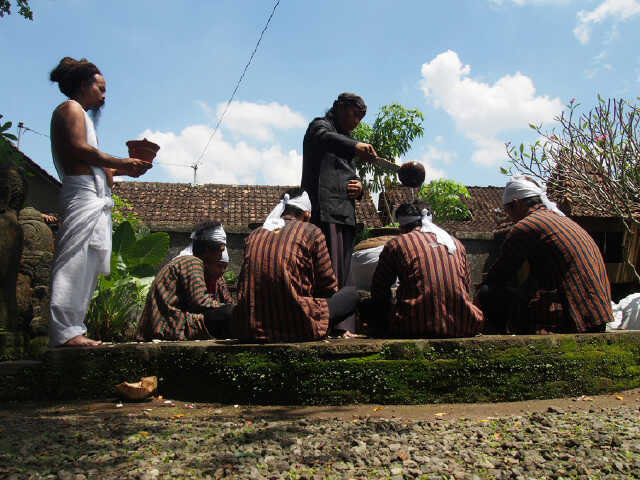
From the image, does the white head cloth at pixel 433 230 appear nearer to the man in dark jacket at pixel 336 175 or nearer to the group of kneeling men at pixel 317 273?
the group of kneeling men at pixel 317 273

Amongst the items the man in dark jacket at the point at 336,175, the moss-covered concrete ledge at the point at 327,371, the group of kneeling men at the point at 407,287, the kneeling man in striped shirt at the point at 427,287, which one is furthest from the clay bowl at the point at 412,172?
the moss-covered concrete ledge at the point at 327,371

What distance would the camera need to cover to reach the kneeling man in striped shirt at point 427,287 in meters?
3.41

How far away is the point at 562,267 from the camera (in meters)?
3.73

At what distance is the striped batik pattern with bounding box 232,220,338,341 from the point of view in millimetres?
3316

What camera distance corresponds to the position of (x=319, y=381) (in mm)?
3102

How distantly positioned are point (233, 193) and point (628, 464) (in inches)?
673

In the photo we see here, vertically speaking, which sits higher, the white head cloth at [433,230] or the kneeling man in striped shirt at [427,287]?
the white head cloth at [433,230]

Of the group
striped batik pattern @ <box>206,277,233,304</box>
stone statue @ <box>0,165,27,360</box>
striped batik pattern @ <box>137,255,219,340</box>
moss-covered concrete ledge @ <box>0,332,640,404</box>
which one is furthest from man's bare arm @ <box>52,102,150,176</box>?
striped batik pattern @ <box>206,277,233,304</box>

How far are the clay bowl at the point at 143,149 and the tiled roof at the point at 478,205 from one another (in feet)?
49.2

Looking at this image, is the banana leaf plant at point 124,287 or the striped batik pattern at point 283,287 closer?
the striped batik pattern at point 283,287

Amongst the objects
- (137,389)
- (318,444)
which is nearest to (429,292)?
(318,444)

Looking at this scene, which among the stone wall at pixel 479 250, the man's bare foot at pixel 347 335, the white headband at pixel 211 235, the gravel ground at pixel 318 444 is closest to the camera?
the gravel ground at pixel 318 444

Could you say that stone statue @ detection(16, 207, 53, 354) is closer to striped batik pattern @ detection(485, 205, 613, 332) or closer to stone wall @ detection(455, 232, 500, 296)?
striped batik pattern @ detection(485, 205, 613, 332)

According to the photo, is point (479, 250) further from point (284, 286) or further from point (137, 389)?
point (137, 389)
